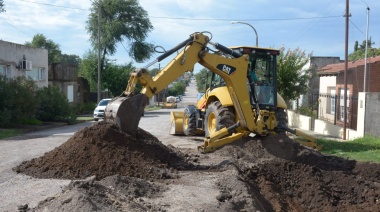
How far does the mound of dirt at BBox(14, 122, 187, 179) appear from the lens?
9.22m

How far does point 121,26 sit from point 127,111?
4319 cm

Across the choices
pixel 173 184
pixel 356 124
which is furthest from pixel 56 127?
pixel 173 184

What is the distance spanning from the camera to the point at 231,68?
12.3m

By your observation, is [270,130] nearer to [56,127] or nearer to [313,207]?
[313,207]

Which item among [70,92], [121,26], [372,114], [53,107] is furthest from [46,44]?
[372,114]

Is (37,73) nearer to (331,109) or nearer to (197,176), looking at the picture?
(331,109)

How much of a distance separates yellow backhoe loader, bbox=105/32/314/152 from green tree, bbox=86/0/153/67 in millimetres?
38464

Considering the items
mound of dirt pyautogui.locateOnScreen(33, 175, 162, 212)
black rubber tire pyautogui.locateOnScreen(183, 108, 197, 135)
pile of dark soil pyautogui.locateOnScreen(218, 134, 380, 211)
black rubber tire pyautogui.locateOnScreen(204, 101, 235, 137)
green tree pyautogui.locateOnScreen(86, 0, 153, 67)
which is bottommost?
pile of dark soil pyautogui.locateOnScreen(218, 134, 380, 211)

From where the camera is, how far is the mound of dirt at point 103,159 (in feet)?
30.2

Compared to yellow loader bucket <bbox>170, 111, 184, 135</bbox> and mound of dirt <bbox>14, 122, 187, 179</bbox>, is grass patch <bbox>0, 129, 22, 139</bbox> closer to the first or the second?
yellow loader bucket <bbox>170, 111, 184, 135</bbox>

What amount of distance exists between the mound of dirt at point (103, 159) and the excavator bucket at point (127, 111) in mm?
209

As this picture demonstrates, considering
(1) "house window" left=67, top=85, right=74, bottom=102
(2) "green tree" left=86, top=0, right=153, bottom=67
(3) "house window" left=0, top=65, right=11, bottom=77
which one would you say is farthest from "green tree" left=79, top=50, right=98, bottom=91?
(3) "house window" left=0, top=65, right=11, bottom=77

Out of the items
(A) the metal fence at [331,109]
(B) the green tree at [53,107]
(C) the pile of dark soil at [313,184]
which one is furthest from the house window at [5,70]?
(C) the pile of dark soil at [313,184]

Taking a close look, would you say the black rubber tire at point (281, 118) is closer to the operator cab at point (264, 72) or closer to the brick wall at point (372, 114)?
the operator cab at point (264, 72)
